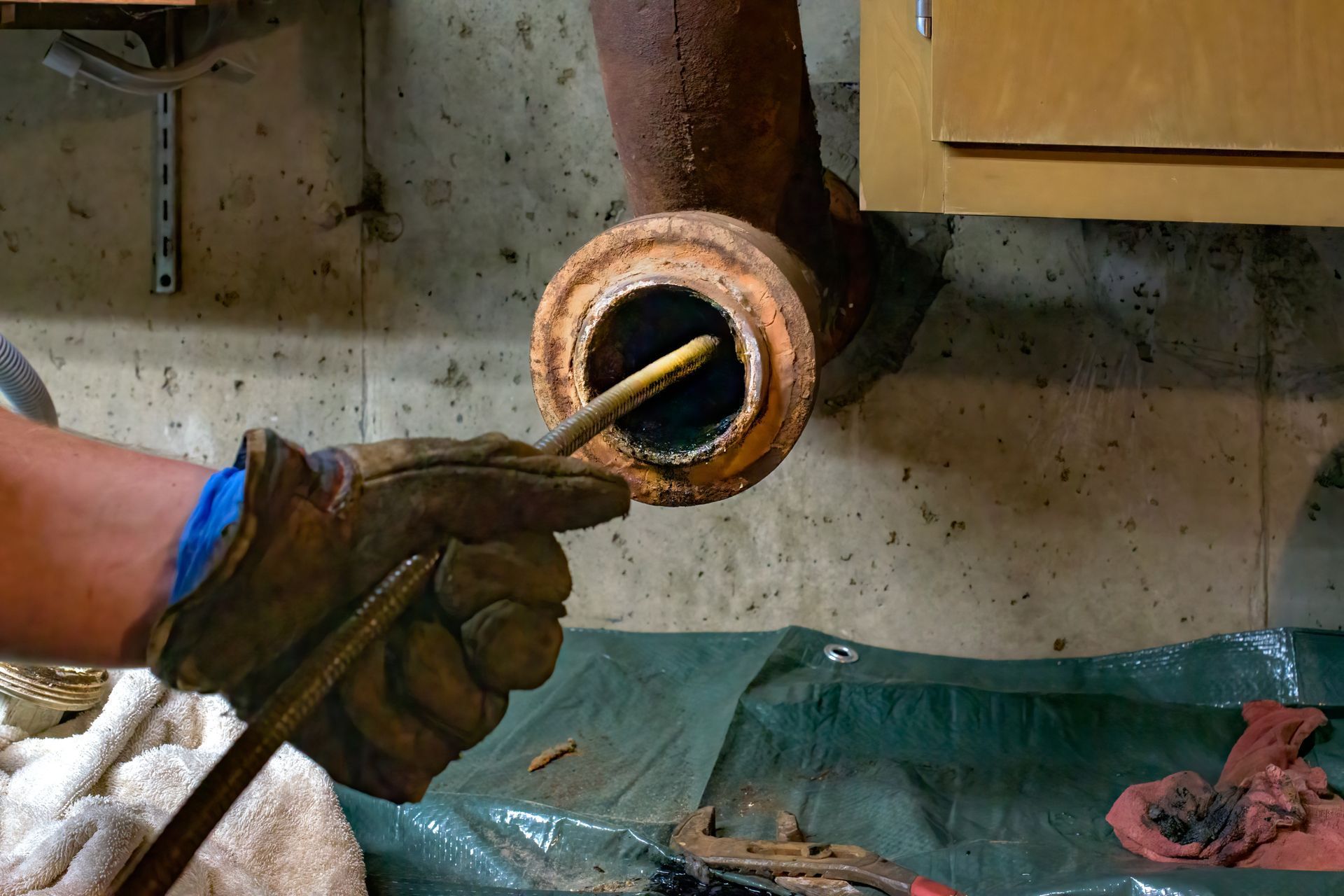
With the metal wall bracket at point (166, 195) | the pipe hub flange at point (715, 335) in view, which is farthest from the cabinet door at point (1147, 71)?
the metal wall bracket at point (166, 195)

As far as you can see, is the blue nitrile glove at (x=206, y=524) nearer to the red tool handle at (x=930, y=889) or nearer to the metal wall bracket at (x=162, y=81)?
the red tool handle at (x=930, y=889)

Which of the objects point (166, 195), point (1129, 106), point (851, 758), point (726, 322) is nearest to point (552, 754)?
point (851, 758)

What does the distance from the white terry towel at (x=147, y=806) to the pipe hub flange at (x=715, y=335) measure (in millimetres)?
560

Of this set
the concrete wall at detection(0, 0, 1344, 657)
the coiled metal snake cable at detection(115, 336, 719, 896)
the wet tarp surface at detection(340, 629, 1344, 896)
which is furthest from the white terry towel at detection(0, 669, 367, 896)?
the concrete wall at detection(0, 0, 1344, 657)

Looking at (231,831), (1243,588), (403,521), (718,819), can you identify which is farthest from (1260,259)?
(231,831)

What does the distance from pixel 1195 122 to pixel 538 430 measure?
1284 mm

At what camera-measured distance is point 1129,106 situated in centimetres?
116

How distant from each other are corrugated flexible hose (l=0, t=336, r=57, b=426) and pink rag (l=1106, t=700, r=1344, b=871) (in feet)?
5.08

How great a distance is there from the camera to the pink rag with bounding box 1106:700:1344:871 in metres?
1.28

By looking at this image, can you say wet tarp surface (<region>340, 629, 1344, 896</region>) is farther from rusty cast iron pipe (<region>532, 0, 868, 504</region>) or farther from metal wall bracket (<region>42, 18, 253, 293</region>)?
metal wall bracket (<region>42, 18, 253, 293</region>)

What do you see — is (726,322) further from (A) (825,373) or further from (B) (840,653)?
(B) (840,653)

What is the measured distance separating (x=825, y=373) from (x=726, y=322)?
0.77 meters

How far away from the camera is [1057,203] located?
3.97 ft

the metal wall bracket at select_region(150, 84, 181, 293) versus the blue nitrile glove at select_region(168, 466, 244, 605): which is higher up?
the metal wall bracket at select_region(150, 84, 181, 293)
